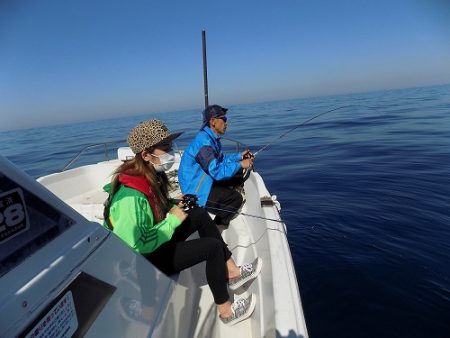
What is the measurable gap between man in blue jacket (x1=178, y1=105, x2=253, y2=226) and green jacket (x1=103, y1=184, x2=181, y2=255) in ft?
5.27

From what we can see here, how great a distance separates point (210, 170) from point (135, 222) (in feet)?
5.86

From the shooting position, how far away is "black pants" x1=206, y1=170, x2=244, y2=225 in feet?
11.8

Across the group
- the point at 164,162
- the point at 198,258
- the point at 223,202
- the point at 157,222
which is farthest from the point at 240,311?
the point at 223,202

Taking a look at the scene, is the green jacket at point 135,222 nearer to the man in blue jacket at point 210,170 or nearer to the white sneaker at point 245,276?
the white sneaker at point 245,276

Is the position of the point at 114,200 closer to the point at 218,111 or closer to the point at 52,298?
the point at 52,298

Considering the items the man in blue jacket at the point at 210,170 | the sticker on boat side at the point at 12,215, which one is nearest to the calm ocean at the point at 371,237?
the man in blue jacket at the point at 210,170

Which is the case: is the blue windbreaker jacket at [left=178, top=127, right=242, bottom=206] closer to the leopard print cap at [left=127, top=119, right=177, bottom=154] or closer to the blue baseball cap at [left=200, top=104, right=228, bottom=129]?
the blue baseball cap at [left=200, top=104, right=228, bottom=129]

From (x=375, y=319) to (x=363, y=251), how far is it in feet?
4.09

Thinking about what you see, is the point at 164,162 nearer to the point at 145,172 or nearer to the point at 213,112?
the point at 145,172

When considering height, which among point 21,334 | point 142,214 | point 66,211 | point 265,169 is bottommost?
point 265,169

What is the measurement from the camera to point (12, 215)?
0.81m

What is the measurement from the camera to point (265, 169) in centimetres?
936

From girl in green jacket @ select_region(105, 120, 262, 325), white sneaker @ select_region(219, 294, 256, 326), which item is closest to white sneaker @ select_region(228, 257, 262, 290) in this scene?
girl in green jacket @ select_region(105, 120, 262, 325)

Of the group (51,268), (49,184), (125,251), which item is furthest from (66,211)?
(49,184)
